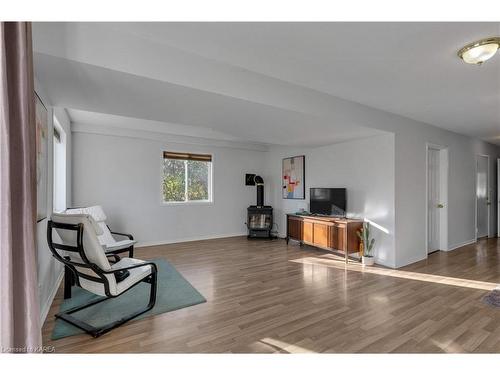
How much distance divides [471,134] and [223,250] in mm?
5559

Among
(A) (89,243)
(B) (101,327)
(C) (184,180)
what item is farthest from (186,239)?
(A) (89,243)

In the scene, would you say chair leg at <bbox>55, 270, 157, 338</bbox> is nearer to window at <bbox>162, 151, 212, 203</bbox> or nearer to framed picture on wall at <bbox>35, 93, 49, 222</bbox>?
framed picture on wall at <bbox>35, 93, 49, 222</bbox>

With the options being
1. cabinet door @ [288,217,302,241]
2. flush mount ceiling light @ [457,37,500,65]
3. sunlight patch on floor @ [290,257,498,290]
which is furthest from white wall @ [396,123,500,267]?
flush mount ceiling light @ [457,37,500,65]

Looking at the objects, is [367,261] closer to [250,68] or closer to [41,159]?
[250,68]

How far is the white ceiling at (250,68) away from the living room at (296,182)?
0.02 m

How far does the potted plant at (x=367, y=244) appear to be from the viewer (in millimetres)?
4023

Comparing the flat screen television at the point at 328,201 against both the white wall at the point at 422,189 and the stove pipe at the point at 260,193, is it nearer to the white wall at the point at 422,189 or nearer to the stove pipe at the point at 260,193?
the white wall at the point at 422,189

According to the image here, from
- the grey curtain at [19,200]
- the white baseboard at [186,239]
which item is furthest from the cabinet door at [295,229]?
the grey curtain at [19,200]

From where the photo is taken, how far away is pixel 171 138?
554cm

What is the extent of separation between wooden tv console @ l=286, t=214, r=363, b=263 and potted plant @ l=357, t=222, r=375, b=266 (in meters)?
0.10

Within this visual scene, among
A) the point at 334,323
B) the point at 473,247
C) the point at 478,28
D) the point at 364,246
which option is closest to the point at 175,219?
the point at 364,246

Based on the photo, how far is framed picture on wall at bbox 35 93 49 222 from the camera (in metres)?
2.03

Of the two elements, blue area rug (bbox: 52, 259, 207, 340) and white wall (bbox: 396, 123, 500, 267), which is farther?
white wall (bbox: 396, 123, 500, 267)
